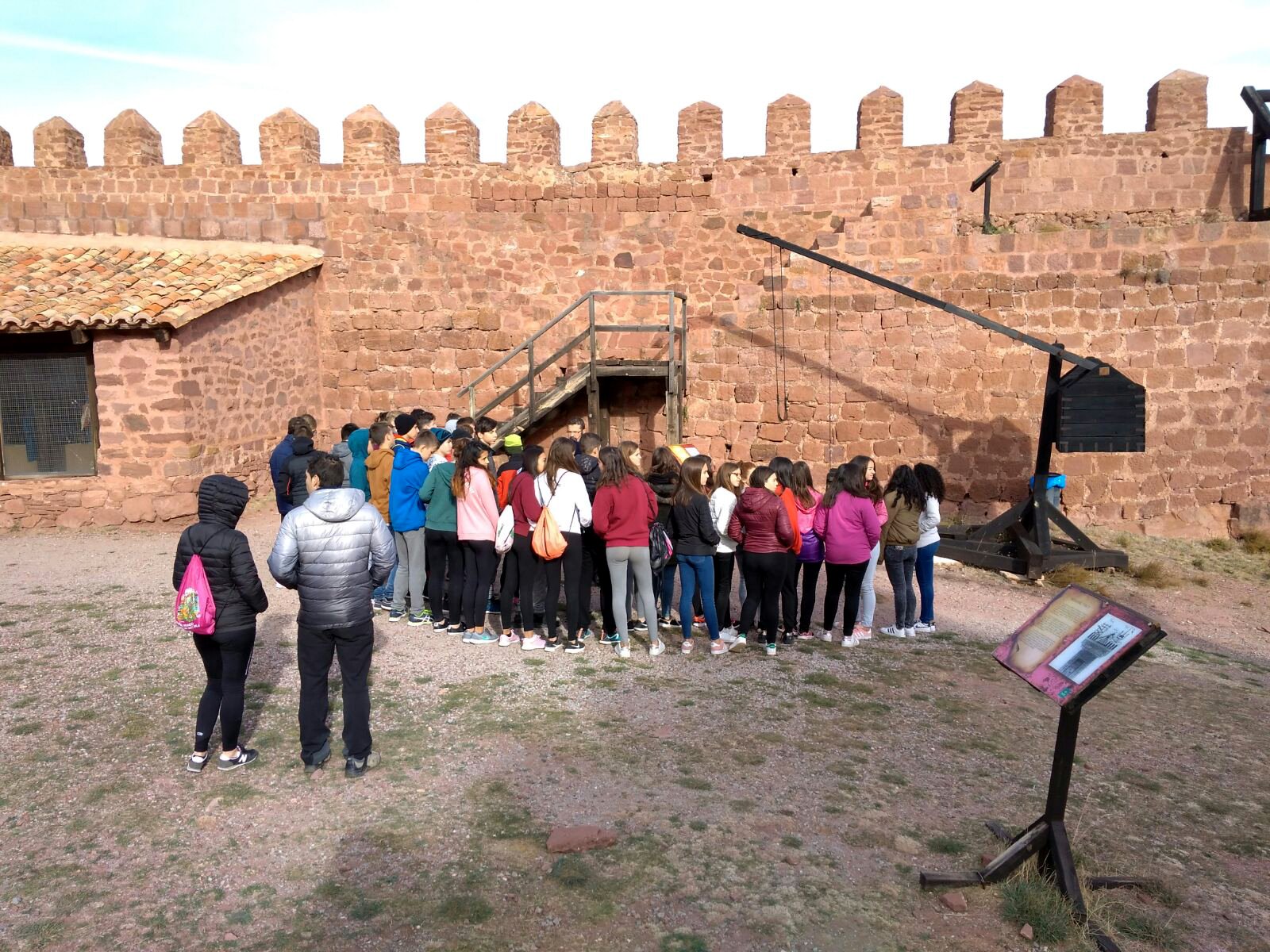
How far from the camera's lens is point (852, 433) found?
12367mm

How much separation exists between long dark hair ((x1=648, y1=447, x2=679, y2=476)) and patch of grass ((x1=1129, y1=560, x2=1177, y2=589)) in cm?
589

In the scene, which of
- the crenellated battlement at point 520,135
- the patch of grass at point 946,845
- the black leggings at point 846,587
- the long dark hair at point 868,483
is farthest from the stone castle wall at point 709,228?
the patch of grass at point 946,845

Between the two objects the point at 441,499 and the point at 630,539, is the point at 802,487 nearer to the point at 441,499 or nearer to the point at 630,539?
the point at 630,539

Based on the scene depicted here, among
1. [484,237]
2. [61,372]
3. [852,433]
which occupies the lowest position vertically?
[852,433]

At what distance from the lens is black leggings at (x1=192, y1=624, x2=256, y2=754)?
487 cm

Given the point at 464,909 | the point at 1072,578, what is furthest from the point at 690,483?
the point at 1072,578

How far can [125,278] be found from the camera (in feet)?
41.1

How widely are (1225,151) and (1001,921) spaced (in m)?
13.8

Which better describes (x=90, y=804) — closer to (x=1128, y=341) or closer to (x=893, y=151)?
(x=1128, y=341)

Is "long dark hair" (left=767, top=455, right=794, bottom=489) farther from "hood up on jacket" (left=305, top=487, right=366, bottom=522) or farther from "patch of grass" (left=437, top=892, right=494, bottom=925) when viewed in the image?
"patch of grass" (left=437, top=892, right=494, bottom=925)

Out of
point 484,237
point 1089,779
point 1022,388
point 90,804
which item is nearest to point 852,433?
point 1022,388

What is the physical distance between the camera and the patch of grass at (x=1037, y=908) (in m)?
3.70

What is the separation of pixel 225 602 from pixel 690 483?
345cm

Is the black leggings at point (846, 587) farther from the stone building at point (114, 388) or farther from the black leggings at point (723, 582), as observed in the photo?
the stone building at point (114, 388)
